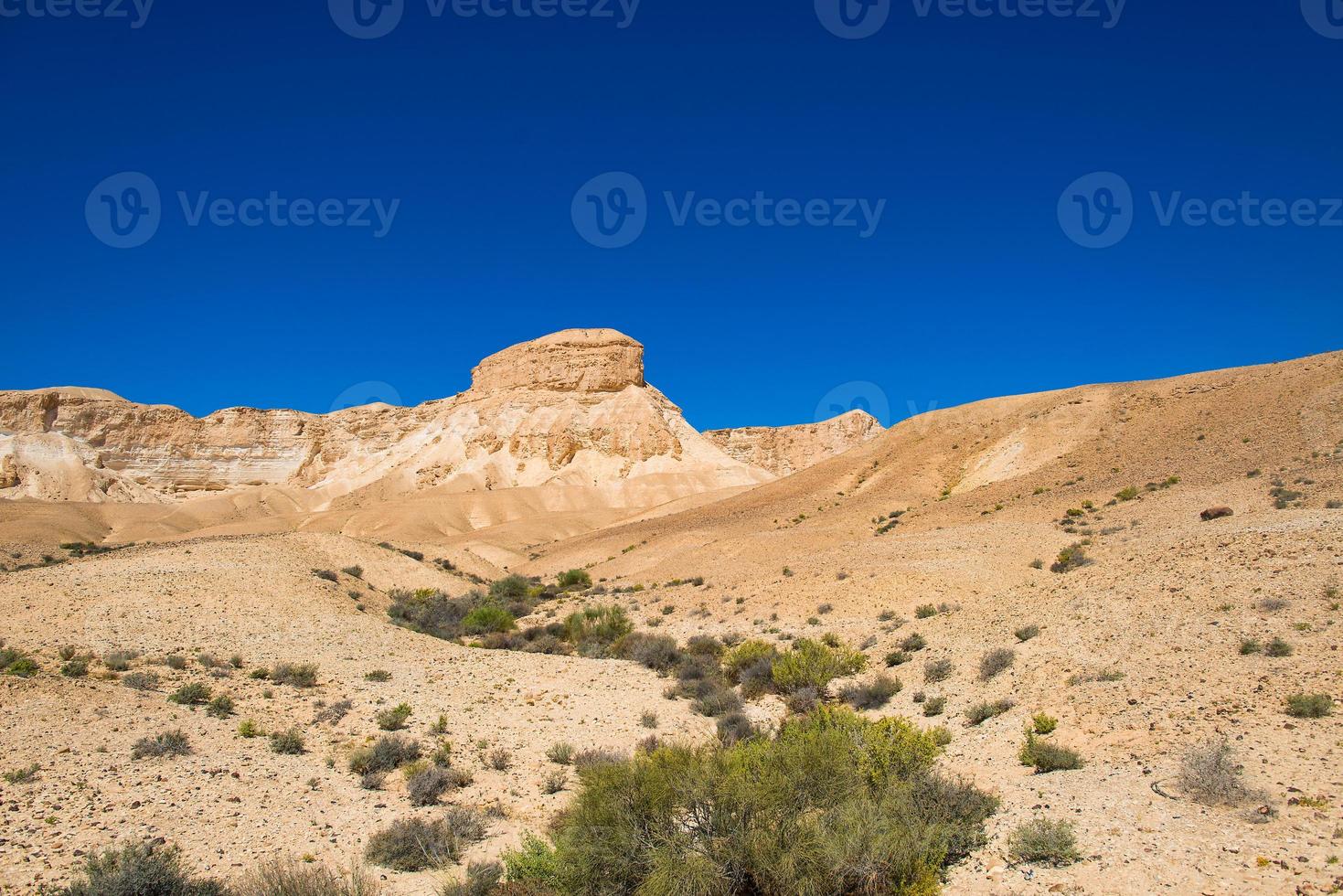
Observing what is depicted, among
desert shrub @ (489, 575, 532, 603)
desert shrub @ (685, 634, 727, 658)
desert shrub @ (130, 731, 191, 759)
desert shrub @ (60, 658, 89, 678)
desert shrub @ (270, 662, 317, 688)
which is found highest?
desert shrub @ (489, 575, 532, 603)

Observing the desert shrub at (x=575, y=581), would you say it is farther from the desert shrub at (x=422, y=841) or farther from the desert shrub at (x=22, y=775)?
the desert shrub at (x=22, y=775)

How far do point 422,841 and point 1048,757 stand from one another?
6.97 meters

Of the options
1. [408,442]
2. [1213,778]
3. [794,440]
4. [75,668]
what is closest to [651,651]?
[75,668]

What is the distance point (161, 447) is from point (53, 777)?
99.1 metres

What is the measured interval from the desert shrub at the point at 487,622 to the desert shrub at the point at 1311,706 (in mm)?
18097

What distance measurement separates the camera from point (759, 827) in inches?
245

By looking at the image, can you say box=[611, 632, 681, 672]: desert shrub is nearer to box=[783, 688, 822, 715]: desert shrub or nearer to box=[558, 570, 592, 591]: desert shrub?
box=[783, 688, 822, 715]: desert shrub

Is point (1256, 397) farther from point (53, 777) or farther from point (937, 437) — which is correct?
point (53, 777)

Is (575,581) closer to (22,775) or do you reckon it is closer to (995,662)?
(995,662)

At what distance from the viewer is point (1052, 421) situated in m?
39.1

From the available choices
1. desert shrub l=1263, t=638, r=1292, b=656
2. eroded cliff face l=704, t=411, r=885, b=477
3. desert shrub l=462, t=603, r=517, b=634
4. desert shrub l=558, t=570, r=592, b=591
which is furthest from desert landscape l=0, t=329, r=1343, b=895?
eroded cliff face l=704, t=411, r=885, b=477

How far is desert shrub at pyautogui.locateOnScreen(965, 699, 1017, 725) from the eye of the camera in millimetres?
10731

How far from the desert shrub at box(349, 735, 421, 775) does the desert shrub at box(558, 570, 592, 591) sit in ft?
69.1

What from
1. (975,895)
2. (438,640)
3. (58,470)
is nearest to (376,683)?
(438,640)
